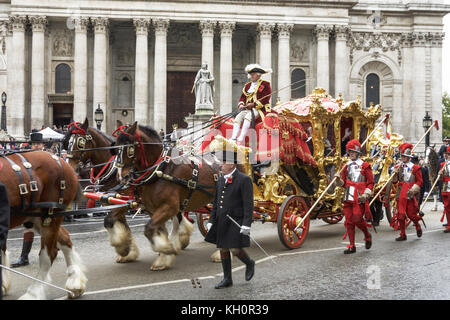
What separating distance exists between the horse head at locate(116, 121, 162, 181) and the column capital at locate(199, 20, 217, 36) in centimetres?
2920

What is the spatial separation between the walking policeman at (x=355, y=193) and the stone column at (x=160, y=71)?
27.3 m

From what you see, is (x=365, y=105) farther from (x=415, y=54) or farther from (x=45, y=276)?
(x=45, y=276)

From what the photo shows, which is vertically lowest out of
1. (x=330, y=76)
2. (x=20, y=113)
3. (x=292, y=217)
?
(x=292, y=217)

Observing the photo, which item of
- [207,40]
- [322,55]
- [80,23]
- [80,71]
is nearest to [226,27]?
[207,40]

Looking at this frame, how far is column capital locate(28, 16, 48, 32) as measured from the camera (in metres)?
35.0

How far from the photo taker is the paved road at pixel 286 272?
6.60 metres

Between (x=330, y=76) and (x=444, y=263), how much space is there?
105 ft

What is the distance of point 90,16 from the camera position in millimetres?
35500

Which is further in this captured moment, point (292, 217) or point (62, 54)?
point (62, 54)

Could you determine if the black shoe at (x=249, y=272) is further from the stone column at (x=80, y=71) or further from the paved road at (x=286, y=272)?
the stone column at (x=80, y=71)

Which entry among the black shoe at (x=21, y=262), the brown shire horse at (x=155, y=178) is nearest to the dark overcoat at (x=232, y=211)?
the brown shire horse at (x=155, y=178)

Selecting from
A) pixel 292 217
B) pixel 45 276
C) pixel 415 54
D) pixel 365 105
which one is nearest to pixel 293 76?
pixel 365 105

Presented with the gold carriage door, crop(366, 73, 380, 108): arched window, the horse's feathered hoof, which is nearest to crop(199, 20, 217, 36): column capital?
the gold carriage door

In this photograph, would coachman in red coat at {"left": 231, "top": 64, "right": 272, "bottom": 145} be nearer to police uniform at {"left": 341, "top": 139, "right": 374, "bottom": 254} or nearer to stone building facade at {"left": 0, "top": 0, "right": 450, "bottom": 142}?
police uniform at {"left": 341, "top": 139, "right": 374, "bottom": 254}
